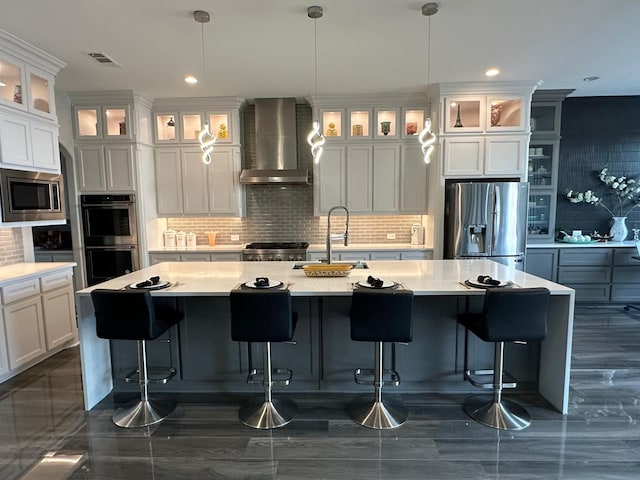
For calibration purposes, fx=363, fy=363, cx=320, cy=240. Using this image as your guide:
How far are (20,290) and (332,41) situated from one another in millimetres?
3492

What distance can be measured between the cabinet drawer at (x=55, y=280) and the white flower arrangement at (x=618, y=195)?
21.3 ft

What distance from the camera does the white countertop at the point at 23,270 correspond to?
3076 millimetres

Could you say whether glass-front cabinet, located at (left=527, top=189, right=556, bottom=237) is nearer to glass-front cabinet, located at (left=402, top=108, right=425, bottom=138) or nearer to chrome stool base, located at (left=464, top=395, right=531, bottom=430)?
glass-front cabinet, located at (left=402, top=108, right=425, bottom=138)

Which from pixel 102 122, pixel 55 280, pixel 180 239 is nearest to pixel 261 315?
pixel 55 280

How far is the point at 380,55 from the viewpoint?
3564 mm

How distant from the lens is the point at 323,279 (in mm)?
2787

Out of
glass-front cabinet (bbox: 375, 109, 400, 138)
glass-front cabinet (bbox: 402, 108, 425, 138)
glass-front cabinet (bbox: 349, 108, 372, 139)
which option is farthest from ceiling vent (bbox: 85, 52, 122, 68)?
glass-front cabinet (bbox: 402, 108, 425, 138)

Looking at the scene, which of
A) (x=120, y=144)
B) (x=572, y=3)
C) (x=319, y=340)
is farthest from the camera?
(x=120, y=144)

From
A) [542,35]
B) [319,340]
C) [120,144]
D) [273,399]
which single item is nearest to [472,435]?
[319,340]

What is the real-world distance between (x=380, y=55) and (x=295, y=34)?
934 millimetres

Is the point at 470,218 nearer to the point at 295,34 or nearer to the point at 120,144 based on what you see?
the point at 295,34

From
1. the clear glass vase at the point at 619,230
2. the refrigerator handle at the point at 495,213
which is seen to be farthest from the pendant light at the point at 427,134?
the clear glass vase at the point at 619,230

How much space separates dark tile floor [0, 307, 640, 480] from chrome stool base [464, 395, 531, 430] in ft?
0.18

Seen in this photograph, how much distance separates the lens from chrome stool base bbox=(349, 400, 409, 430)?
2424 mm
